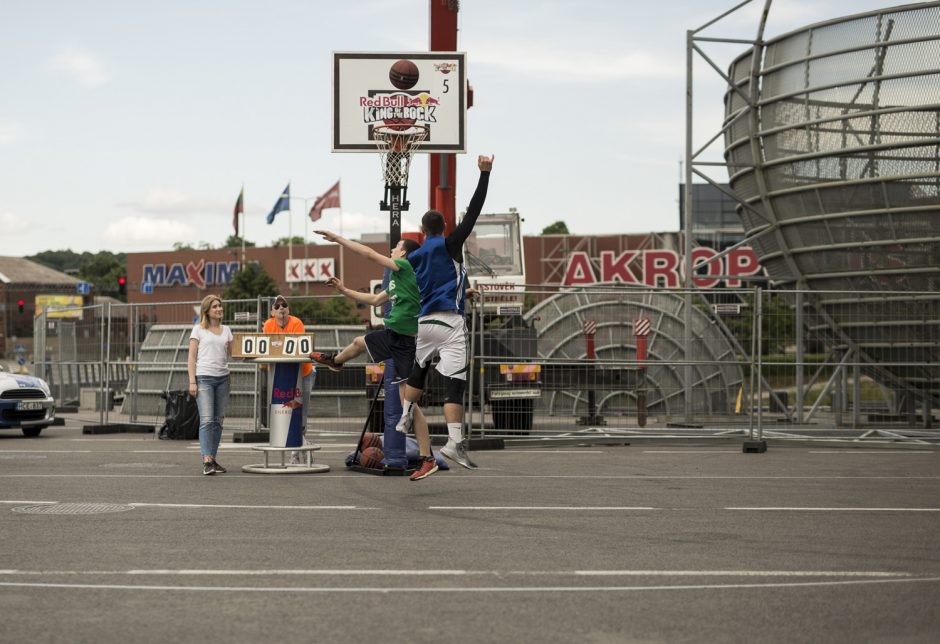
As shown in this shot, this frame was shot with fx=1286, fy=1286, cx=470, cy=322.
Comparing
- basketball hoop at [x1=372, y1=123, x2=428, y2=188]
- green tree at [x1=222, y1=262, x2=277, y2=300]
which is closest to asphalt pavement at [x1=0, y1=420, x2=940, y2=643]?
basketball hoop at [x1=372, y1=123, x2=428, y2=188]

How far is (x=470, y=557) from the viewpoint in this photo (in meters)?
7.29

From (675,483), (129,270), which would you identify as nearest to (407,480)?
(675,483)

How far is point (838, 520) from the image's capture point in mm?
8984

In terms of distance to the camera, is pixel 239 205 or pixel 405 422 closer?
pixel 405 422

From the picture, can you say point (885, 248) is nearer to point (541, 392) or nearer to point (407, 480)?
point (541, 392)

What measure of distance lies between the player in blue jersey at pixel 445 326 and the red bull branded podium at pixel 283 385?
1544mm

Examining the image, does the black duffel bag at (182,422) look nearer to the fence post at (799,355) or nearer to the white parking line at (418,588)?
the fence post at (799,355)

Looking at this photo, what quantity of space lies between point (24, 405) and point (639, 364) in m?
9.46

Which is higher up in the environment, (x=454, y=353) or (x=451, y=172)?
(x=451, y=172)

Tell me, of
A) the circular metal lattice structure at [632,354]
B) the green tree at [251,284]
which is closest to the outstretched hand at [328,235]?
the circular metal lattice structure at [632,354]

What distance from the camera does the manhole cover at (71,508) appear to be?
9.31 meters

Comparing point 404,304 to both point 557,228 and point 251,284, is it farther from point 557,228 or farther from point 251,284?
point 557,228

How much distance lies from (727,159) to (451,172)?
5732 mm

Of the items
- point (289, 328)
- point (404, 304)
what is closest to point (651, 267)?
point (289, 328)
